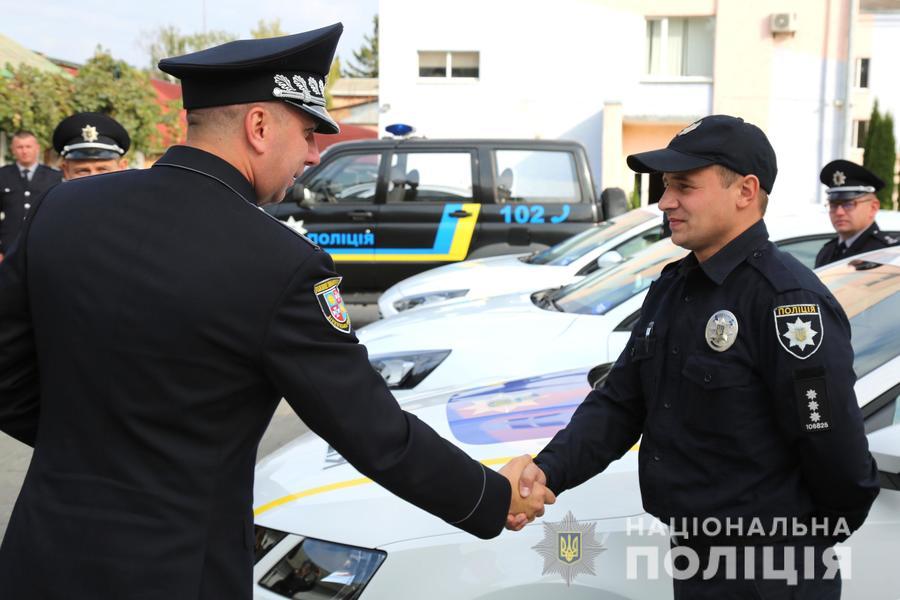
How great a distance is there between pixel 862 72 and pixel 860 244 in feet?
66.6

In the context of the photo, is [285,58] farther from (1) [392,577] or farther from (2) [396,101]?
(2) [396,101]

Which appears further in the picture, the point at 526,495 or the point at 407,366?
the point at 407,366

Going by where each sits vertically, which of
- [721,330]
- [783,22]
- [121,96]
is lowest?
[721,330]

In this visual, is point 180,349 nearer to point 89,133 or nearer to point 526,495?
point 526,495

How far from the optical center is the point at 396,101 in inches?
880

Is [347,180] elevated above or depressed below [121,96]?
below

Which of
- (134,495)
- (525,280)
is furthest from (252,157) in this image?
(525,280)

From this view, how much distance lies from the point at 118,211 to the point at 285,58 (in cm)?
42

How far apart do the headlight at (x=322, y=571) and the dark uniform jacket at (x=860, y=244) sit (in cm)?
360

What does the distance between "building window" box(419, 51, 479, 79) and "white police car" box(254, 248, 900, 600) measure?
2025 cm

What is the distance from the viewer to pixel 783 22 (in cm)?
2102

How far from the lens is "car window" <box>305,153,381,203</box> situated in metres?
9.45

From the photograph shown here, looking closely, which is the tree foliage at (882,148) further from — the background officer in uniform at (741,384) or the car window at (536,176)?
the background officer in uniform at (741,384)

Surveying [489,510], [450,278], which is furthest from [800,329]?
[450,278]
